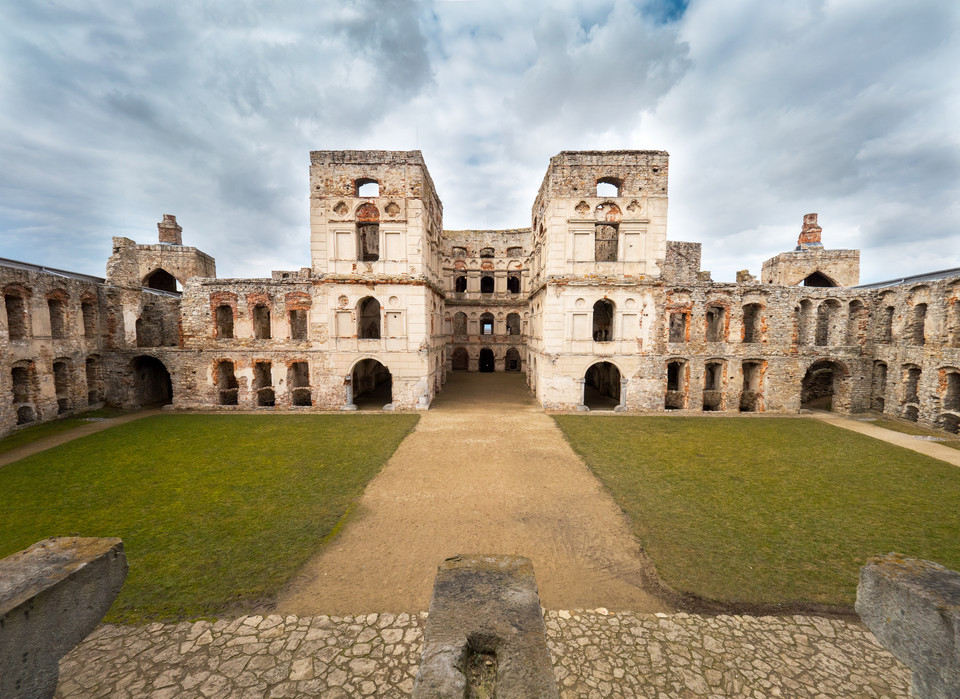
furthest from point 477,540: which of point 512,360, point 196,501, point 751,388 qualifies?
point 512,360

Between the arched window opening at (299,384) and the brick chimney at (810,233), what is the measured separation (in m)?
36.5

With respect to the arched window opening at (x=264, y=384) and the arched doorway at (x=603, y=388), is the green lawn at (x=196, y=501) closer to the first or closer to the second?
the arched window opening at (x=264, y=384)

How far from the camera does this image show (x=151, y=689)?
4930mm

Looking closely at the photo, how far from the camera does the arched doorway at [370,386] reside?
22413mm

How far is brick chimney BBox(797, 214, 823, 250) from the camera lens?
1111 inches

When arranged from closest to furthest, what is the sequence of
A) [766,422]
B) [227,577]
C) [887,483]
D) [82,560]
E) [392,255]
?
[82,560] → [227,577] → [887,483] → [766,422] → [392,255]

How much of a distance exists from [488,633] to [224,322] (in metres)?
23.7

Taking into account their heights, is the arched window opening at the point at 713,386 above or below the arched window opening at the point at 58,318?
below

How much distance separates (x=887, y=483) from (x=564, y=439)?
378 inches

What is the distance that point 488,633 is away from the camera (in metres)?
3.58

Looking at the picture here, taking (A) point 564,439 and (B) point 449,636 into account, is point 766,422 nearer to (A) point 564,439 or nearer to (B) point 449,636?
(A) point 564,439

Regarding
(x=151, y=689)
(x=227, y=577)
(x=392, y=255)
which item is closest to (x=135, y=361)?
(x=392, y=255)

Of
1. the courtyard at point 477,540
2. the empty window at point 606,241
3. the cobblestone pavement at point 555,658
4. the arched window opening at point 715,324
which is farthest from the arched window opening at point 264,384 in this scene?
the arched window opening at point 715,324

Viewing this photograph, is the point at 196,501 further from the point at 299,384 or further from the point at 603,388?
the point at 603,388
